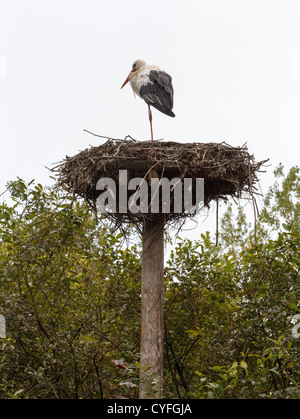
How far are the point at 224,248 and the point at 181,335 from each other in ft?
40.3

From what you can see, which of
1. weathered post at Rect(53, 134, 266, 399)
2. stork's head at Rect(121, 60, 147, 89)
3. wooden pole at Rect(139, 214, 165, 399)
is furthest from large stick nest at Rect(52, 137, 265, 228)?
stork's head at Rect(121, 60, 147, 89)

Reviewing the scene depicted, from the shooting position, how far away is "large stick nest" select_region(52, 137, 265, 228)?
571cm

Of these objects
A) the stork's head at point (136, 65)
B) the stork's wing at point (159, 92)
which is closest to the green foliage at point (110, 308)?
the stork's wing at point (159, 92)

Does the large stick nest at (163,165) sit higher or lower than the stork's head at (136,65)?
lower

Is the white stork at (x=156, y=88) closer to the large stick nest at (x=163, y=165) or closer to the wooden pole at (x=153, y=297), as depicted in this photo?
the large stick nest at (x=163, y=165)

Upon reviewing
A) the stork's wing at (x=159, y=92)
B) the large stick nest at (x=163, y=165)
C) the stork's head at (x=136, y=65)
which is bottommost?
the large stick nest at (x=163, y=165)

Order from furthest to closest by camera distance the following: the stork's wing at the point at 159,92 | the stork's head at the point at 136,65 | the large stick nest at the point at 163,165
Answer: the stork's head at the point at 136,65 < the stork's wing at the point at 159,92 < the large stick nest at the point at 163,165

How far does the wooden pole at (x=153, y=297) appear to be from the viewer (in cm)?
577

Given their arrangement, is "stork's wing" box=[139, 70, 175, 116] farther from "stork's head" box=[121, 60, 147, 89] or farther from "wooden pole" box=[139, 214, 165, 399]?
"wooden pole" box=[139, 214, 165, 399]

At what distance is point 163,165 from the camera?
18.6ft

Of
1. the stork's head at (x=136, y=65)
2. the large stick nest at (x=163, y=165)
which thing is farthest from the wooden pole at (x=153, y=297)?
the stork's head at (x=136, y=65)

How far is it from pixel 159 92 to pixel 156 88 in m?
0.07

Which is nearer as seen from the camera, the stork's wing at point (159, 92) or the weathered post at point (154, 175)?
the weathered post at point (154, 175)

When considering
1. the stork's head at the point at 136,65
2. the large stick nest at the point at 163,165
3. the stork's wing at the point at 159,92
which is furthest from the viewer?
the stork's head at the point at 136,65
